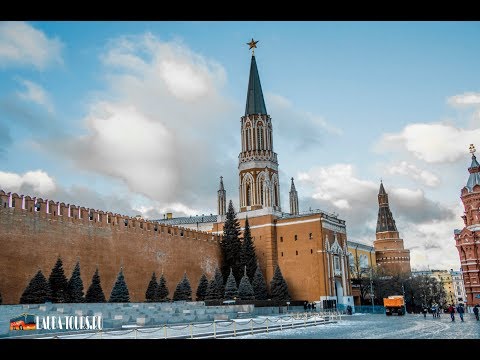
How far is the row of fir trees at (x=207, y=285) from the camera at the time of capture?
2395 cm

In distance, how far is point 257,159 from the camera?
4641 centimetres

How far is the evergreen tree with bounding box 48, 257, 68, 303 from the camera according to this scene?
24.2 meters

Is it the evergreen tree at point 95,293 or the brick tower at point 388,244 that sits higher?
the brick tower at point 388,244

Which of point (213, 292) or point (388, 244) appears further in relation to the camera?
point (388, 244)

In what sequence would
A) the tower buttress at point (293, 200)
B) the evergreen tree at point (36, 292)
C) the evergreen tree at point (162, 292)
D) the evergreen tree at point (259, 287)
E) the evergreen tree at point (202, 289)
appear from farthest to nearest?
the tower buttress at point (293, 200) < the evergreen tree at point (259, 287) < the evergreen tree at point (202, 289) < the evergreen tree at point (162, 292) < the evergreen tree at point (36, 292)

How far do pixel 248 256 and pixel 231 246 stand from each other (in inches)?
76.2

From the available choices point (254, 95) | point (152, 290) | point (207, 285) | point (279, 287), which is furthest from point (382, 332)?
point (254, 95)

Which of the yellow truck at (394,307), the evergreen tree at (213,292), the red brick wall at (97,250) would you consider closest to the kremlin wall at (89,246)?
the red brick wall at (97,250)

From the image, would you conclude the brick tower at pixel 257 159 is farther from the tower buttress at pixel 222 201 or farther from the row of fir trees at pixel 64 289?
the row of fir trees at pixel 64 289

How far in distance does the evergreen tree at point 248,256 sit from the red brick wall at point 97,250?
8.75 feet

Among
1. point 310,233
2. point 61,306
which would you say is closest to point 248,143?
point 310,233

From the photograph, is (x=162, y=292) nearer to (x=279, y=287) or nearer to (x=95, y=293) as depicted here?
(x=95, y=293)

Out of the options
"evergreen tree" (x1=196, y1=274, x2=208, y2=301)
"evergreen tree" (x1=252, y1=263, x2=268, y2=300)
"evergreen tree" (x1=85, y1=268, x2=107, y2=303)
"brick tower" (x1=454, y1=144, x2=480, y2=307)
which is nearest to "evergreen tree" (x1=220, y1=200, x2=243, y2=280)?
"evergreen tree" (x1=252, y1=263, x2=268, y2=300)

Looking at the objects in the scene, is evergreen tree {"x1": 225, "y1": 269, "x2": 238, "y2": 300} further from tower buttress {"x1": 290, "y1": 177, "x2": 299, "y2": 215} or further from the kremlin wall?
tower buttress {"x1": 290, "y1": 177, "x2": 299, "y2": 215}
